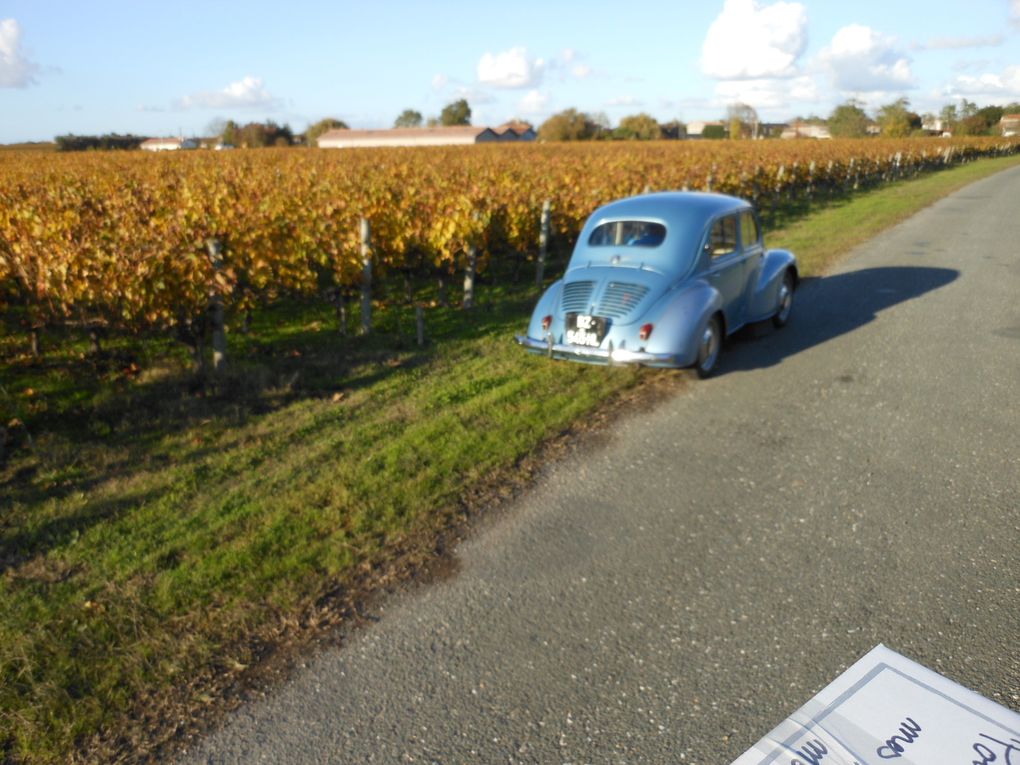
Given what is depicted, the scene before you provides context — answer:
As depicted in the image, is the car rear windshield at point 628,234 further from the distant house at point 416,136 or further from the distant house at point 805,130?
the distant house at point 805,130

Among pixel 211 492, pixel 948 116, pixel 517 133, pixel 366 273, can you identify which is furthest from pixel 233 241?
pixel 948 116

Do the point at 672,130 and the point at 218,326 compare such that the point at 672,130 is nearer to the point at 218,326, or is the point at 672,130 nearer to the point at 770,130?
the point at 770,130

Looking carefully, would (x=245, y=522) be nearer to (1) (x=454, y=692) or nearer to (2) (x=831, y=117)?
(1) (x=454, y=692)

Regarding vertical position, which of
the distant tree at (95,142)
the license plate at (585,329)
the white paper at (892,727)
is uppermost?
the distant tree at (95,142)

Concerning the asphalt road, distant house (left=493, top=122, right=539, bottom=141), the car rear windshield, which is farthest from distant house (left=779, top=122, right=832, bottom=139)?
the asphalt road

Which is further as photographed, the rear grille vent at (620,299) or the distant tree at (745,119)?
the distant tree at (745,119)

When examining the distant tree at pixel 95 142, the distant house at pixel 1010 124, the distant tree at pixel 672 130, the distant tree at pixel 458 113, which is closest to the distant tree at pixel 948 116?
the distant house at pixel 1010 124

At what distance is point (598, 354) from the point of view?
6859 mm

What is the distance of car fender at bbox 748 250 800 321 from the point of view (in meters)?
8.50

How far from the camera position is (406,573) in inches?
166

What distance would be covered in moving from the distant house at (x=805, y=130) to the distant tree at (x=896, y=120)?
11.8m

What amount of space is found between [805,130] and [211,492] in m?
117

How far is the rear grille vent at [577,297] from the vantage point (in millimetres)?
7180

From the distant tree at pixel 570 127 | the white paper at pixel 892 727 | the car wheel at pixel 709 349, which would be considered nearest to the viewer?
the white paper at pixel 892 727
